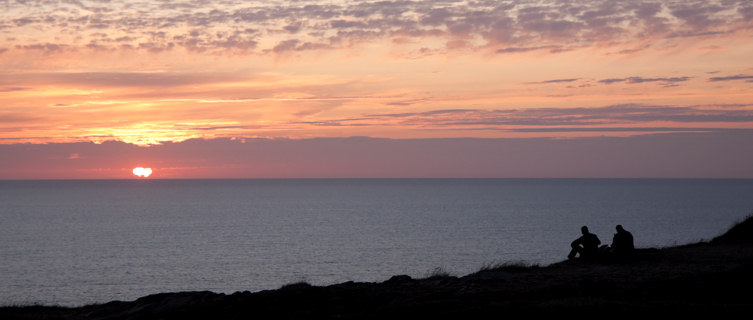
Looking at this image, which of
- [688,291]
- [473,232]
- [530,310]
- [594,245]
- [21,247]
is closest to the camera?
[530,310]

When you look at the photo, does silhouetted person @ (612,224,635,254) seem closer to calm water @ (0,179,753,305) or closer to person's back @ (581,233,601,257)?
person's back @ (581,233,601,257)

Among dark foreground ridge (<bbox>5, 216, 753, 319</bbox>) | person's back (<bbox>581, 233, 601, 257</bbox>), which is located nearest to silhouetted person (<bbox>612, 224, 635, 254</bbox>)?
person's back (<bbox>581, 233, 601, 257</bbox>)

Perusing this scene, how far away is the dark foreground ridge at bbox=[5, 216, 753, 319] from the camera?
15992mm

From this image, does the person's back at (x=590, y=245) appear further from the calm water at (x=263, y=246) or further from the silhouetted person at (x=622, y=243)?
the calm water at (x=263, y=246)

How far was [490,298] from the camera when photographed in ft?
58.5

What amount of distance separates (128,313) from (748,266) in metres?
16.0

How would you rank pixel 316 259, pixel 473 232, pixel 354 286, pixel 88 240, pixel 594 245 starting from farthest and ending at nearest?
pixel 473 232 → pixel 88 240 → pixel 316 259 → pixel 594 245 → pixel 354 286

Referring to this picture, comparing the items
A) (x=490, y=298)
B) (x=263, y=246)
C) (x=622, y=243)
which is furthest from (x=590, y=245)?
(x=263, y=246)


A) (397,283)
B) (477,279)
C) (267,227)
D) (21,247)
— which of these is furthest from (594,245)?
(267,227)

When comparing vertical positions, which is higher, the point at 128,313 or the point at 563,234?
the point at 128,313

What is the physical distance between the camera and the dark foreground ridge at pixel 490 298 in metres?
16.0

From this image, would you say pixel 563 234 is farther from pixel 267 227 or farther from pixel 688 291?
pixel 688 291

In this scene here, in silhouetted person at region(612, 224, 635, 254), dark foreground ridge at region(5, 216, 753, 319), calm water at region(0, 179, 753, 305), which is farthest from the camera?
calm water at region(0, 179, 753, 305)

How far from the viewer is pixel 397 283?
68.4 ft
